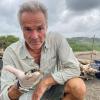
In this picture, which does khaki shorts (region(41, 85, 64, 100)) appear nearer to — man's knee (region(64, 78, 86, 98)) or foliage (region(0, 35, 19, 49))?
man's knee (region(64, 78, 86, 98))

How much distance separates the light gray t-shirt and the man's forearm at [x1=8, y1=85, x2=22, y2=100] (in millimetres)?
32

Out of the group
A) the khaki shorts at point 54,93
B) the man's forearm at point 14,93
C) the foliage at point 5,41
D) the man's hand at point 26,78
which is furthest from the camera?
the foliage at point 5,41

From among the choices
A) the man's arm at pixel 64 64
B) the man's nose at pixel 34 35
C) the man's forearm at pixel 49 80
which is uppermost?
the man's nose at pixel 34 35

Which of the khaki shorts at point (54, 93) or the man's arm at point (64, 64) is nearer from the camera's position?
the man's arm at point (64, 64)

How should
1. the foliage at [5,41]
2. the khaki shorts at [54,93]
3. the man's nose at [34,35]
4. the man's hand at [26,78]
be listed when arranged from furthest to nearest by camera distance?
the foliage at [5,41] < the khaki shorts at [54,93] < the man's nose at [34,35] < the man's hand at [26,78]

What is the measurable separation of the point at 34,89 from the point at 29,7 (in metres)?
0.63

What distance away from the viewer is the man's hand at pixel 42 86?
2459 millimetres

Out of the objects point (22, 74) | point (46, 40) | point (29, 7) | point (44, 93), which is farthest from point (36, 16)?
point (44, 93)

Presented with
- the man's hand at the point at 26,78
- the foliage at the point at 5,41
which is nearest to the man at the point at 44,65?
the man's hand at the point at 26,78

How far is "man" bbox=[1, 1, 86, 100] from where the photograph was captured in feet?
8.15

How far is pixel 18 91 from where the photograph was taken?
8.25 feet

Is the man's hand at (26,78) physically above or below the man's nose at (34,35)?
below

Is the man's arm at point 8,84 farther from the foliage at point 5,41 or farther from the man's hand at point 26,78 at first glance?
the foliage at point 5,41

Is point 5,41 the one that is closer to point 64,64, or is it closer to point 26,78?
point 64,64
